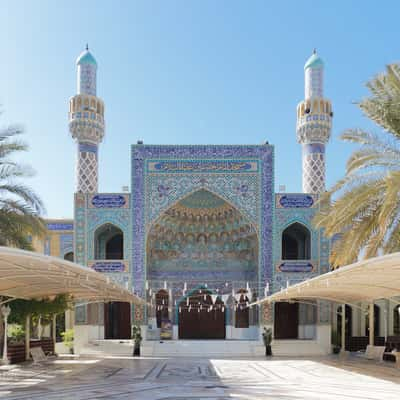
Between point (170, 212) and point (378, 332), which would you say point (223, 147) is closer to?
point (170, 212)

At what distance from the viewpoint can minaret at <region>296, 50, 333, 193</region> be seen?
70.0ft

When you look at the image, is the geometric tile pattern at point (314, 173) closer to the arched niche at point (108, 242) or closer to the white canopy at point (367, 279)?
the white canopy at point (367, 279)

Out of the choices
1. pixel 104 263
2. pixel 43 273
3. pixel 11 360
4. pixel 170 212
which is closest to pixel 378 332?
pixel 170 212

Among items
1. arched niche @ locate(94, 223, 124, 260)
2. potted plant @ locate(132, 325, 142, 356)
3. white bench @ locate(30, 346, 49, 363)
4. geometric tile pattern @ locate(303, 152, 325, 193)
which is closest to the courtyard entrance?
arched niche @ locate(94, 223, 124, 260)

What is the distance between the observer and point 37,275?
10.5 meters

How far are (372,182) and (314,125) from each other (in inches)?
437

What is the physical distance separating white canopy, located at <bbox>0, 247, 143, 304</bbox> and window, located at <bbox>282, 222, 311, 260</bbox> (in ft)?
32.9

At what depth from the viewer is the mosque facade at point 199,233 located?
20.2m

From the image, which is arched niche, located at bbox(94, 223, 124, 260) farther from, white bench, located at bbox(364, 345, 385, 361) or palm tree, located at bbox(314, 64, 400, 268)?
palm tree, located at bbox(314, 64, 400, 268)

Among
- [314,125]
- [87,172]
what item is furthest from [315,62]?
[87,172]

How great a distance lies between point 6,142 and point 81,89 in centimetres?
980

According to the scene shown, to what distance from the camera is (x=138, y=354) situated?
18312 mm

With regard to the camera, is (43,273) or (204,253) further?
(204,253)

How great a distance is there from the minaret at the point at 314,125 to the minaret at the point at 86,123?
25.4 ft
